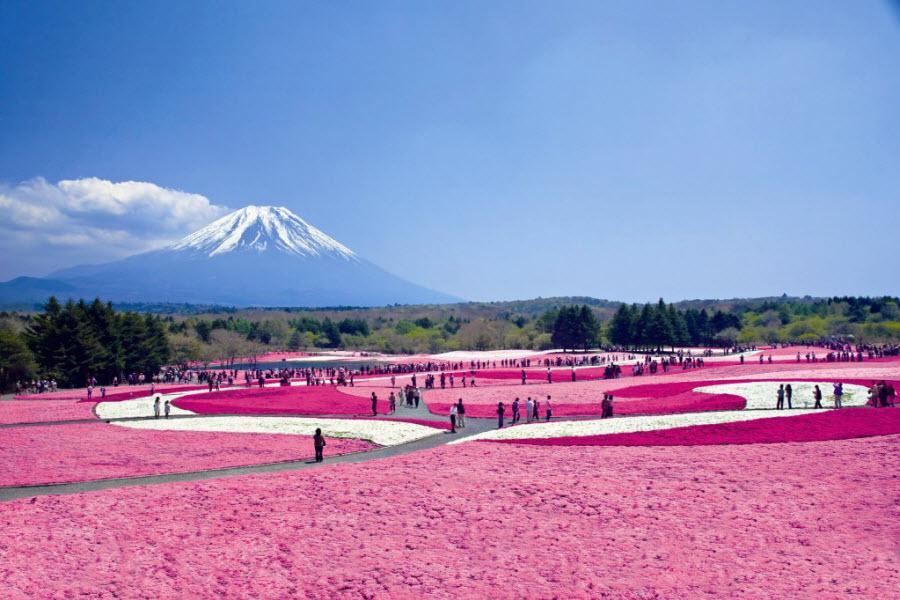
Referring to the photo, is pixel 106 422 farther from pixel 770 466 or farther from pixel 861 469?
pixel 861 469

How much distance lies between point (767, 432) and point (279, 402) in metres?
28.8

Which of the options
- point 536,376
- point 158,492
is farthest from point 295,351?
point 158,492

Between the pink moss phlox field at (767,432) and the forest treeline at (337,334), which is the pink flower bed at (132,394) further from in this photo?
the pink moss phlox field at (767,432)

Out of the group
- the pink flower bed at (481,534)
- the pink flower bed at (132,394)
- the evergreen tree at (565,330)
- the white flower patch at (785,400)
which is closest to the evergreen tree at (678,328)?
the evergreen tree at (565,330)

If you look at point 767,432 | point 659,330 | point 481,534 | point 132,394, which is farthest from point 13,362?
point 659,330

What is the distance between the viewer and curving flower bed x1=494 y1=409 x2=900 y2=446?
24.5 metres

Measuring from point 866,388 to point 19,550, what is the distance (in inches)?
1622

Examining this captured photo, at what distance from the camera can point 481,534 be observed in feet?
49.0

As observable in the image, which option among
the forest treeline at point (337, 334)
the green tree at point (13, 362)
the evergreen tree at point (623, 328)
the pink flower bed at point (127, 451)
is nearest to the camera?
the pink flower bed at point (127, 451)

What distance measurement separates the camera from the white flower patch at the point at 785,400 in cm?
3484

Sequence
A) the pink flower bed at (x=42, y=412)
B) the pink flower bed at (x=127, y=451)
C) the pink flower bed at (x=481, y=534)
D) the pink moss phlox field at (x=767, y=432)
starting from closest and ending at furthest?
1. the pink flower bed at (x=481, y=534)
2. the pink flower bed at (x=127, y=451)
3. the pink moss phlox field at (x=767, y=432)
4. the pink flower bed at (x=42, y=412)

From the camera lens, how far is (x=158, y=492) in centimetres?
1794

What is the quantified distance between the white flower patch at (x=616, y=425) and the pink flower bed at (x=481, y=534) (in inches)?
287

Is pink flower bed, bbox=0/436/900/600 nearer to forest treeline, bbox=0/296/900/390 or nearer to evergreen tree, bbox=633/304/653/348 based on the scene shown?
forest treeline, bbox=0/296/900/390
